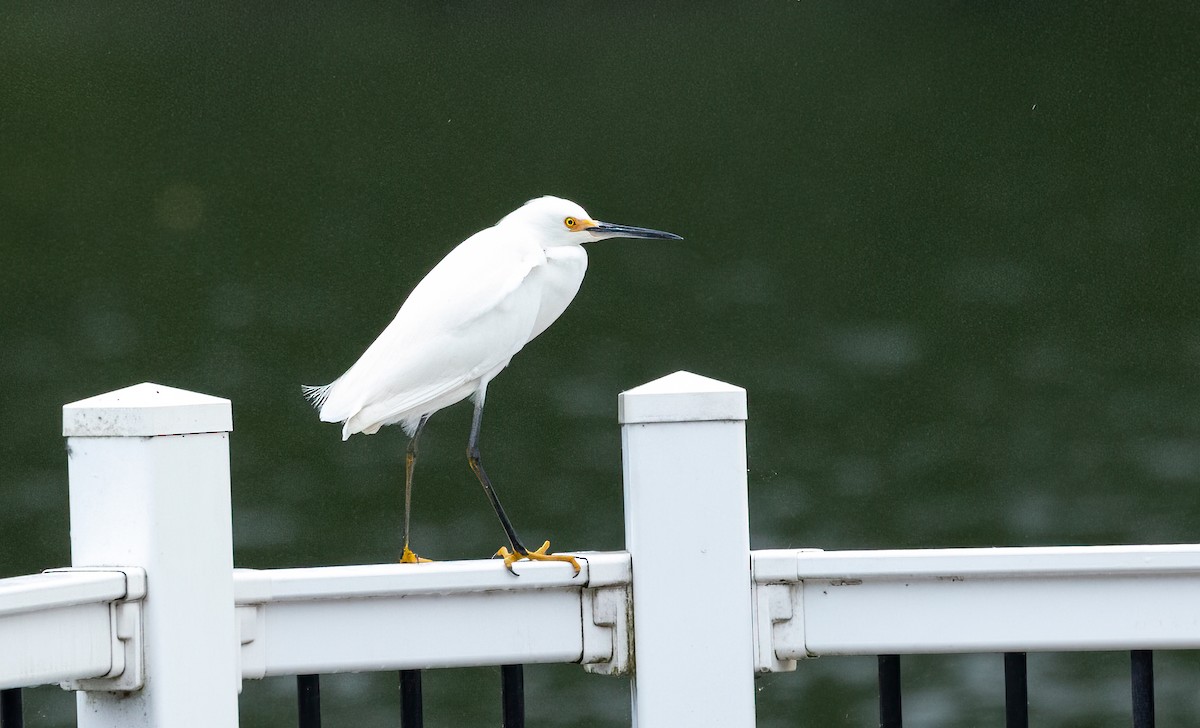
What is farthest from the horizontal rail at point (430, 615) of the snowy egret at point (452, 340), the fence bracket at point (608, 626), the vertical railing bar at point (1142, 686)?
the snowy egret at point (452, 340)

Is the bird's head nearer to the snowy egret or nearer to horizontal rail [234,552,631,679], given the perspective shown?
the snowy egret

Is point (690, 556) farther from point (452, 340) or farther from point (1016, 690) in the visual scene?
point (452, 340)

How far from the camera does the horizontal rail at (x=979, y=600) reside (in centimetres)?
157

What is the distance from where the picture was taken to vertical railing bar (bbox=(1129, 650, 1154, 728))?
5.31 feet

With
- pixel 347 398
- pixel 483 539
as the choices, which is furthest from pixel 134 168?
pixel 347 398

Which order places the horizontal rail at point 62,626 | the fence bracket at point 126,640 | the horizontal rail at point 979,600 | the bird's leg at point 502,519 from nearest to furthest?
the horizontal rail at point 62,626 → the fence bracket at point 126,640 → the horizontal rail at point 979,600 → the bird's leg at point 502,519

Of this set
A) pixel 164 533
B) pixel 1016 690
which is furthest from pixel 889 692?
pixel 164 533

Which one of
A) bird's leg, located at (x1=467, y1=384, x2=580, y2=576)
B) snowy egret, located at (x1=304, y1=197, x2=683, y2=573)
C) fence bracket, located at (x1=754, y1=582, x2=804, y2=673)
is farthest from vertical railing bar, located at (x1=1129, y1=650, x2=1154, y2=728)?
snowy egret, located at (x1=304, y1=197, x2=683, y2=573)

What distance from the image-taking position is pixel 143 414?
1.46 meters

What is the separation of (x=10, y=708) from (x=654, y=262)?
23.6 ft

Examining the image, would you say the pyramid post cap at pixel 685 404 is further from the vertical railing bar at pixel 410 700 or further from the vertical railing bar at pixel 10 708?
the vertical railing bar at pixel 10 708

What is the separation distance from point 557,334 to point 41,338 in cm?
265

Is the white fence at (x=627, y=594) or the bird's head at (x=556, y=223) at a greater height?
the bird's head at (x=556, y=223)

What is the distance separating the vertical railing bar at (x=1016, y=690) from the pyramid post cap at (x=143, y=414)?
854mm
